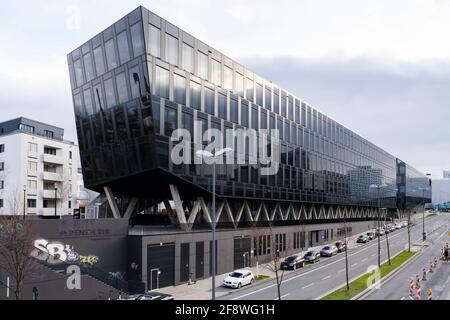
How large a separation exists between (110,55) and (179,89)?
25.0ft

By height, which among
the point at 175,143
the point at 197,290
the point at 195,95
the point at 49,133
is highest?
the point at 49,133

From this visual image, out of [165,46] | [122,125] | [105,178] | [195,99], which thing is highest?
[165,46]

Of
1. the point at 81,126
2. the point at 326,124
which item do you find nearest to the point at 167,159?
the point at 81,126

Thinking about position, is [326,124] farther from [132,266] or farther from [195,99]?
[132,266]

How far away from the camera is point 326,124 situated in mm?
75688

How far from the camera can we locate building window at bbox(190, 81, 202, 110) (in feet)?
135

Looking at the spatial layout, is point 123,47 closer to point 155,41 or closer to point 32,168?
point 155,41

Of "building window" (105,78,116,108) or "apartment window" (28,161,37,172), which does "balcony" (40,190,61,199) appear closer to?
"apartment window" (28,161,37,172)

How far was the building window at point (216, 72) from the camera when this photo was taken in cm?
4438

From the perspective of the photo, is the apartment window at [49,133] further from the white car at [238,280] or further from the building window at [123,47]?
the white car at [238,280]

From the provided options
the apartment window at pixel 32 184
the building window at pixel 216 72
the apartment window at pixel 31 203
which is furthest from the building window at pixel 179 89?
the apartment window at pixel 31 203

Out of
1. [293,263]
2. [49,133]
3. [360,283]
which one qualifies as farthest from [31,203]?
[360,283]

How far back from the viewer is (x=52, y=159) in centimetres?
6781
